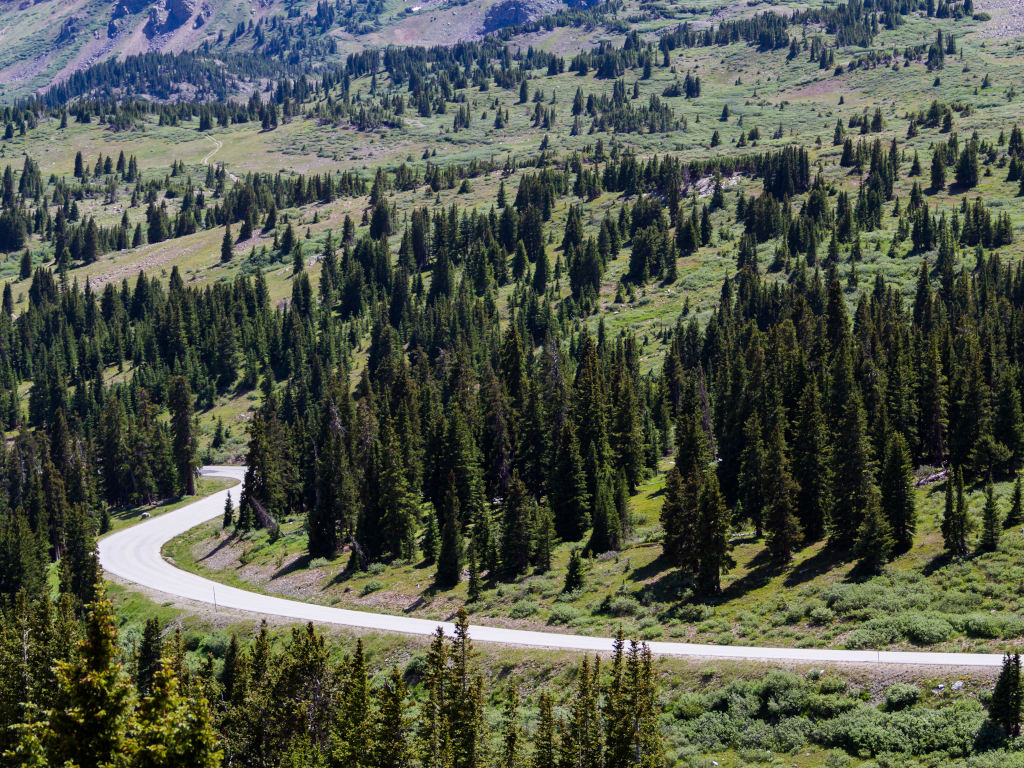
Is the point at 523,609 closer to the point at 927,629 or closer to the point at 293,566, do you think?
the point at 927,629

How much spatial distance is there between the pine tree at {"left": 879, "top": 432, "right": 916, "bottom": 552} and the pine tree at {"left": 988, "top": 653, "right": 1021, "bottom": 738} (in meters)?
25.9

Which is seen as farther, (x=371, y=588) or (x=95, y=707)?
(x=371, y=588)

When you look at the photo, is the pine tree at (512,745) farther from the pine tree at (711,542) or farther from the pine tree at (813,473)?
the pine tree at (813,473)

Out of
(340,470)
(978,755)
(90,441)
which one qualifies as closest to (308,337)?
(90,441)

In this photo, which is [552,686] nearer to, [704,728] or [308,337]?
[704,728]

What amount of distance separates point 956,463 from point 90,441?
12638 centimetres

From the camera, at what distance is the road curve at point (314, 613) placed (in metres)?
48.9

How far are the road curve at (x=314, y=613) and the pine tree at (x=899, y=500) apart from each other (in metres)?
16.9

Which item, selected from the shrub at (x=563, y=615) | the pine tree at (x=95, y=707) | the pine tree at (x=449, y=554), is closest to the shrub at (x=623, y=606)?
the shrub at (x=563, y=615)

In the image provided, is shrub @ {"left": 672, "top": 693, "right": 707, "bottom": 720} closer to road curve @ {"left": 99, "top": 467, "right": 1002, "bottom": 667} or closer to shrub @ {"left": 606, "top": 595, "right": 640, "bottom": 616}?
road curve @ {"left": 99, "top": 467, "right": 1002, "bottom": 667}

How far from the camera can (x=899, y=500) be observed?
65062mm

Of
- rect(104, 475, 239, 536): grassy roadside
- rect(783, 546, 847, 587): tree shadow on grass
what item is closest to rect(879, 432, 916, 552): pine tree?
rect(783, 546, 847, 587): tree shadow on grass

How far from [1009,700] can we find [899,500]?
90.5 feet

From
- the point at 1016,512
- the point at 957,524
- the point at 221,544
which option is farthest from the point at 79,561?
the point at 1016,512
